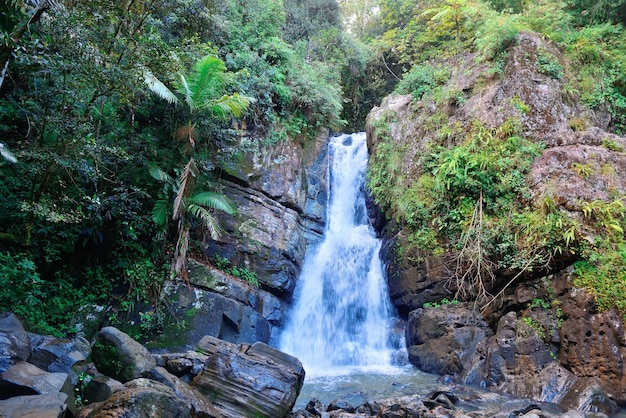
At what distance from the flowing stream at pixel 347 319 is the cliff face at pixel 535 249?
2.19 ft

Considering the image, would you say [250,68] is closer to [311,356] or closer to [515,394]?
[311,356]

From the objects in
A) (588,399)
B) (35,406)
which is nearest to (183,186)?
(35,406)

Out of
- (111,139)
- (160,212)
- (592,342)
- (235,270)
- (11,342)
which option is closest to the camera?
(11,342)

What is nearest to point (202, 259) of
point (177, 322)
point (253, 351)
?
point (177, 322)

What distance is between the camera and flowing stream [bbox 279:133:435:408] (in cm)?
814

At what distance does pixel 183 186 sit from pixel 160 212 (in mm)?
820

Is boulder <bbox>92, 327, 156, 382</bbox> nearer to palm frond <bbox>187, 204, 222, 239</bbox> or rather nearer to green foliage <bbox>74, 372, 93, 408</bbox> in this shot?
green foliage <bbox>74, 372, 93, 408</bbox>

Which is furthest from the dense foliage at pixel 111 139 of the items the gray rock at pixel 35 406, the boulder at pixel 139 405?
the boulder at pixel 139 405

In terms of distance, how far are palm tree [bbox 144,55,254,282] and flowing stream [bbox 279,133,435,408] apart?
139 inches

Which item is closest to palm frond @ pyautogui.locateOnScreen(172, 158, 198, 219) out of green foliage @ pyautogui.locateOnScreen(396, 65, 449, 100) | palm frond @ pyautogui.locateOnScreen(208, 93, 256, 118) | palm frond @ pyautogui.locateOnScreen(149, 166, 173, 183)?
palm frond @ pyautogui.locateOnScreen(149, 166, 173, 183)

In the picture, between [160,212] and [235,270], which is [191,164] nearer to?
[160,212]

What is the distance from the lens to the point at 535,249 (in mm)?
8164

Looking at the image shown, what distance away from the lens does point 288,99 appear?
45.2 feet

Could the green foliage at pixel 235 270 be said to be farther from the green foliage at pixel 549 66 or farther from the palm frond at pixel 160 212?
Result: the green foliage at pixel 549 66
